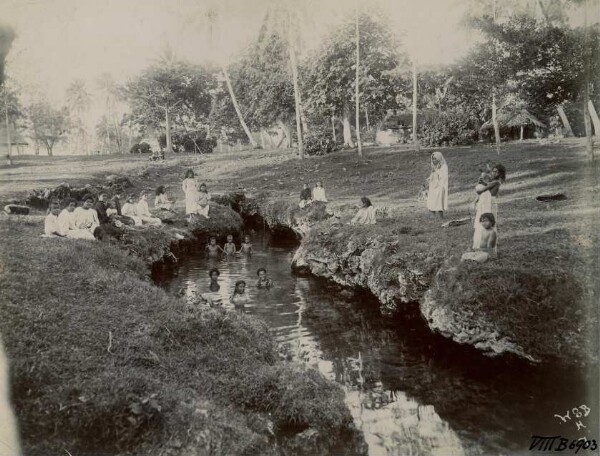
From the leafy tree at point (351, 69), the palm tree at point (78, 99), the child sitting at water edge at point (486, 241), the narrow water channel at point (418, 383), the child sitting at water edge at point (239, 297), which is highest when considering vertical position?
the palm tree at point (78, 99)

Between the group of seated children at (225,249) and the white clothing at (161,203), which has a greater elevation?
the white clothing at (161,203)

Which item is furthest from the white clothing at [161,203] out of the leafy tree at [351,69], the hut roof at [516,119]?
the hut roof at [516,119]

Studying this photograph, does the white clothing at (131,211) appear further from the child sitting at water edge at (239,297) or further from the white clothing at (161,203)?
the child sitting at water edge at (239,297)

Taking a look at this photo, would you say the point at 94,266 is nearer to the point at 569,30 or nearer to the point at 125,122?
the point at 569,30

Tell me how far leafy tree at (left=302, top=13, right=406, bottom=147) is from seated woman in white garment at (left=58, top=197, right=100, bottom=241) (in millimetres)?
25218

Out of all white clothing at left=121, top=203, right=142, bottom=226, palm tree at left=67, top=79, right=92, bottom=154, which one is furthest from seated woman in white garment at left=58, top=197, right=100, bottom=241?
palm tree at left=67, top=79, right=92, bottom=154

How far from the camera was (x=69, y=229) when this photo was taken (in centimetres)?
1457

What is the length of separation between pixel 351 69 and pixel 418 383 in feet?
109

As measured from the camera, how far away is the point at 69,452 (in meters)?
5.70

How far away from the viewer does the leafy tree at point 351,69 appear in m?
36.4

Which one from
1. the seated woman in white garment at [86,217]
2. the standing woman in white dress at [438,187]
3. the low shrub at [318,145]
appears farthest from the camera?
the low shrub at [318,145]

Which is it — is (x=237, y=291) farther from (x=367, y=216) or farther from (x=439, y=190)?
(x=439, y=190)

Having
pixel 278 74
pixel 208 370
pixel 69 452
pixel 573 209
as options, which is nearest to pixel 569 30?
pixel 573 209

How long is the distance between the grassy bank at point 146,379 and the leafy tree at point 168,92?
44.5 m
